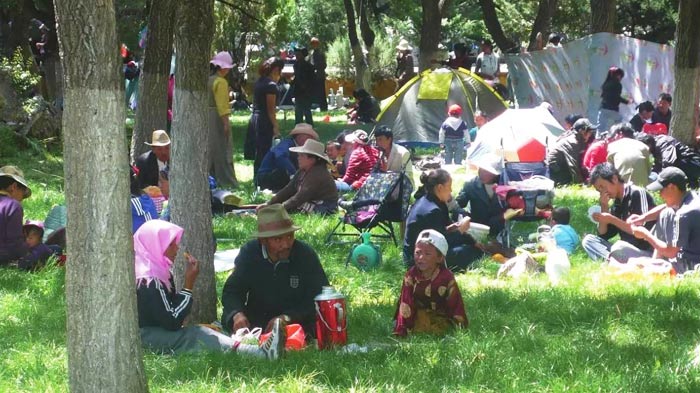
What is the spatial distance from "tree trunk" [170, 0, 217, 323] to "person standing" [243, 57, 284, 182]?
7.65 meters

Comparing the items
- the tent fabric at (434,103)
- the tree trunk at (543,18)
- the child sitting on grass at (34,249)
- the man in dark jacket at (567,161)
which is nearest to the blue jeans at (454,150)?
the tent fabric at (434,103)

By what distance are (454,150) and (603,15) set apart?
532 centimetres

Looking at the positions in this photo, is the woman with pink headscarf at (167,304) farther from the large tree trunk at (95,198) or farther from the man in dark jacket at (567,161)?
the man in dark jacket at (567,161)

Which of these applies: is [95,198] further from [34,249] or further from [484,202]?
[484,202]

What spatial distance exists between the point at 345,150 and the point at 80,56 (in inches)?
411

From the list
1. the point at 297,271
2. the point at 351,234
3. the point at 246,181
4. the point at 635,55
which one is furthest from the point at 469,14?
the point at 297,271

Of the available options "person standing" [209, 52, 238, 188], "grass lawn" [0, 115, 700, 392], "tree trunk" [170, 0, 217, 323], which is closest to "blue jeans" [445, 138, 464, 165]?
"person standing" [209, 52, 238, 188]

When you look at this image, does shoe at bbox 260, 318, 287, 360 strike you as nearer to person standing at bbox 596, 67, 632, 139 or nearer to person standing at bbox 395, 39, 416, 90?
person standing at bbox 596, 67, 632, 139

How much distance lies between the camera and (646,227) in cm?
967

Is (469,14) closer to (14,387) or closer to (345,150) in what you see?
(345,150)

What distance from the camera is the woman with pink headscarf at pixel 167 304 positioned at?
21.2ft

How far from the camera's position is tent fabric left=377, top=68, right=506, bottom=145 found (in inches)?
788

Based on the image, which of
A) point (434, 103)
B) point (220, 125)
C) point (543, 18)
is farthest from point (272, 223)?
point (543, 18)

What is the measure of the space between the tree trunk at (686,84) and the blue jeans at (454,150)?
11.7ft
